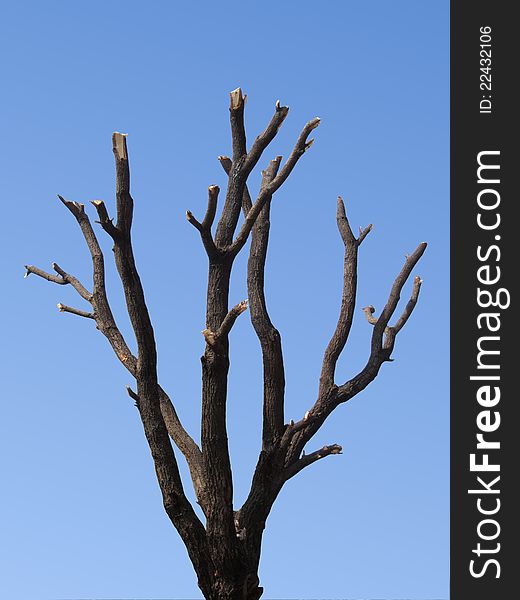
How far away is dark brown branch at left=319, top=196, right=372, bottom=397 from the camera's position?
781 cm

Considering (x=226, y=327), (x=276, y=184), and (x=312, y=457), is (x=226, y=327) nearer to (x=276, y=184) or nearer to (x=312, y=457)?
(x=276, y=184)

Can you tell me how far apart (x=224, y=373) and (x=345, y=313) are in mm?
1715

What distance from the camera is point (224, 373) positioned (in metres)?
6.53

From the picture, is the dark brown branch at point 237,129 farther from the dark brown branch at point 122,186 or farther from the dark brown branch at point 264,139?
the dark brown branch at point 122,186

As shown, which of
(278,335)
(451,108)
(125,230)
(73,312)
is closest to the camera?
(125,230)

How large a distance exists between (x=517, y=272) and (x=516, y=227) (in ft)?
1.05

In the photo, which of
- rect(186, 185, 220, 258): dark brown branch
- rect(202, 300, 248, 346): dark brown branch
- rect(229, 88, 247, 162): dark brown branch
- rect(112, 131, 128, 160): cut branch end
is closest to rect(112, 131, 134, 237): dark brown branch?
rect(112, 131, 128, 160): cut branch end

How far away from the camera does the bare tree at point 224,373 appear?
660 centimetres

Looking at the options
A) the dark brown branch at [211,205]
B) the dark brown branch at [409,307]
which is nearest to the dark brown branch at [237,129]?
the dark brown branch at [211,205]

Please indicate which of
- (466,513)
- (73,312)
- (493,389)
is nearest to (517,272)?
(493,389)

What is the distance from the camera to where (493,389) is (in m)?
6.80

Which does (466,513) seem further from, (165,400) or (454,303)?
(165,400)

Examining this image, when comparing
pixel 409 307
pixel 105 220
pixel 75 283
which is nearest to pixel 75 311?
pixel 75 283

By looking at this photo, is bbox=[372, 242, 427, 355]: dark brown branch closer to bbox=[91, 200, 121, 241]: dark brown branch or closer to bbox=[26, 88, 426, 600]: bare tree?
bbox=[26, 88, 426, 600]: bare tree
